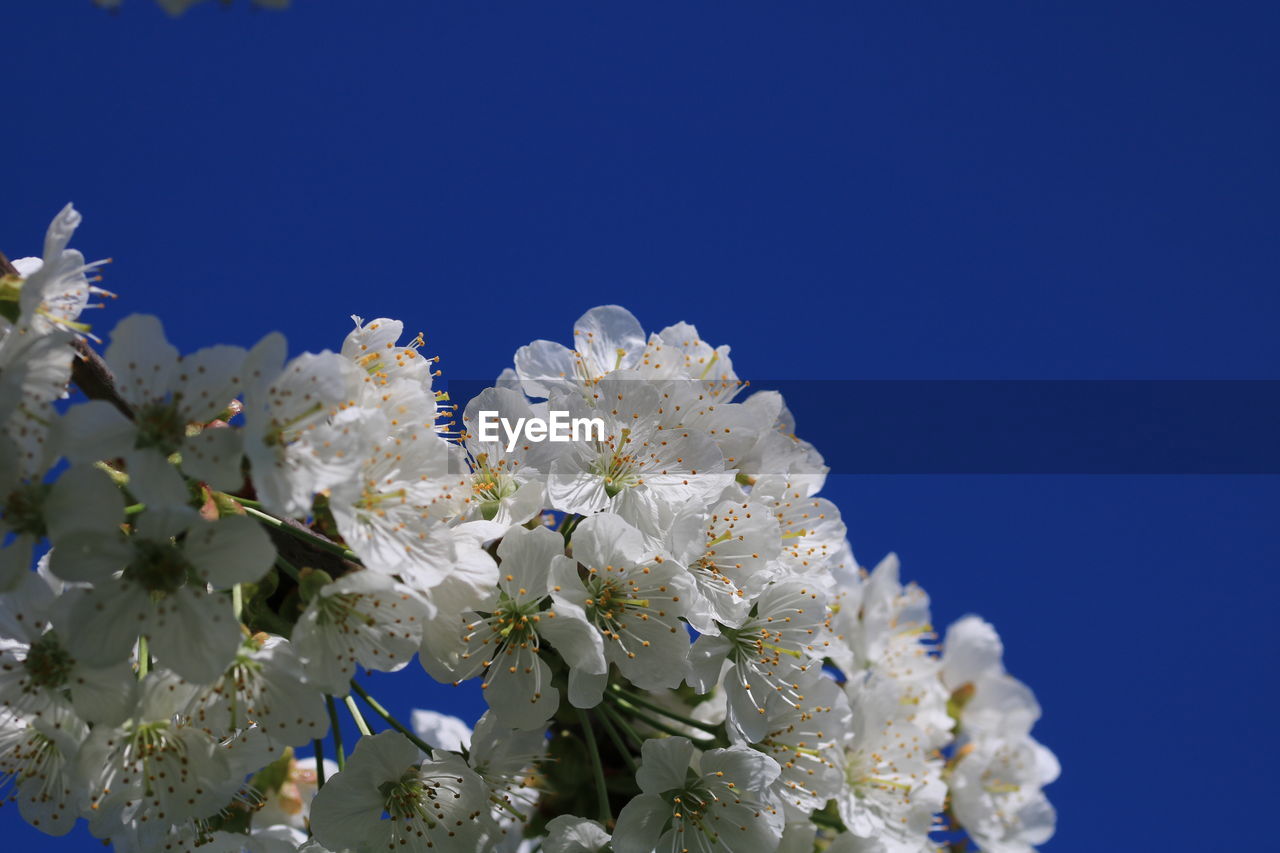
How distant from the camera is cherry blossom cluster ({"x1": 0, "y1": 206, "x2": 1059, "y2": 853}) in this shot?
1.50 m

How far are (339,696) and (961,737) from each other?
233 centimetres

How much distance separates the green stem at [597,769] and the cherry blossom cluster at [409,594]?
0.14ft

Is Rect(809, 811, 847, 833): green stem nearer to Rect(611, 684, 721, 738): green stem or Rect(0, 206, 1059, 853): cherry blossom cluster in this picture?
Rect(0, 206, 1059, 853): cherry blossom cluster

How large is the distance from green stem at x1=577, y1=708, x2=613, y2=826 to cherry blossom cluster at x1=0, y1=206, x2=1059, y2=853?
42mm

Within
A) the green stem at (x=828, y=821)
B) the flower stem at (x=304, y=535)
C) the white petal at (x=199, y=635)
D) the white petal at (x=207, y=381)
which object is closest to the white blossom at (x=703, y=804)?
the green stem at (x=828, y=821)

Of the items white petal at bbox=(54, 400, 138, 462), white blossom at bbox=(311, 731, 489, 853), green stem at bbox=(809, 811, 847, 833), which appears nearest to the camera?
white petal at bbox=(54, 400, 138, 462)

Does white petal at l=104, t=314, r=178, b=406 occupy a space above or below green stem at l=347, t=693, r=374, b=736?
above

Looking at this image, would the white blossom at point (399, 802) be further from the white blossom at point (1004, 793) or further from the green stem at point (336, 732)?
the white blossom at point (1004, 793)

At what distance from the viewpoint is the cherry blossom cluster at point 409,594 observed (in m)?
1.50

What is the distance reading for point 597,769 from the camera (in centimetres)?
203

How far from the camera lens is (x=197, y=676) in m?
1.52

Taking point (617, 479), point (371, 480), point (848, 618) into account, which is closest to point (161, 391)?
point (371, 480)

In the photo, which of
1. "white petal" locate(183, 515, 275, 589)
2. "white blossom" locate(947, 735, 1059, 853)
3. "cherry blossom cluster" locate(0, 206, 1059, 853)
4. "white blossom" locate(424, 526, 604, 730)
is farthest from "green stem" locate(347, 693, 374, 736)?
"white blossom" locate(947, 735, 1059, 853)

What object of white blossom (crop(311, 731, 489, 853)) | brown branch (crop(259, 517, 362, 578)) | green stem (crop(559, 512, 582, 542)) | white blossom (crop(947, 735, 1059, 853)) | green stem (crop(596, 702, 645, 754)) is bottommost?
white blossom (crop(311, 731, 489, 853))
